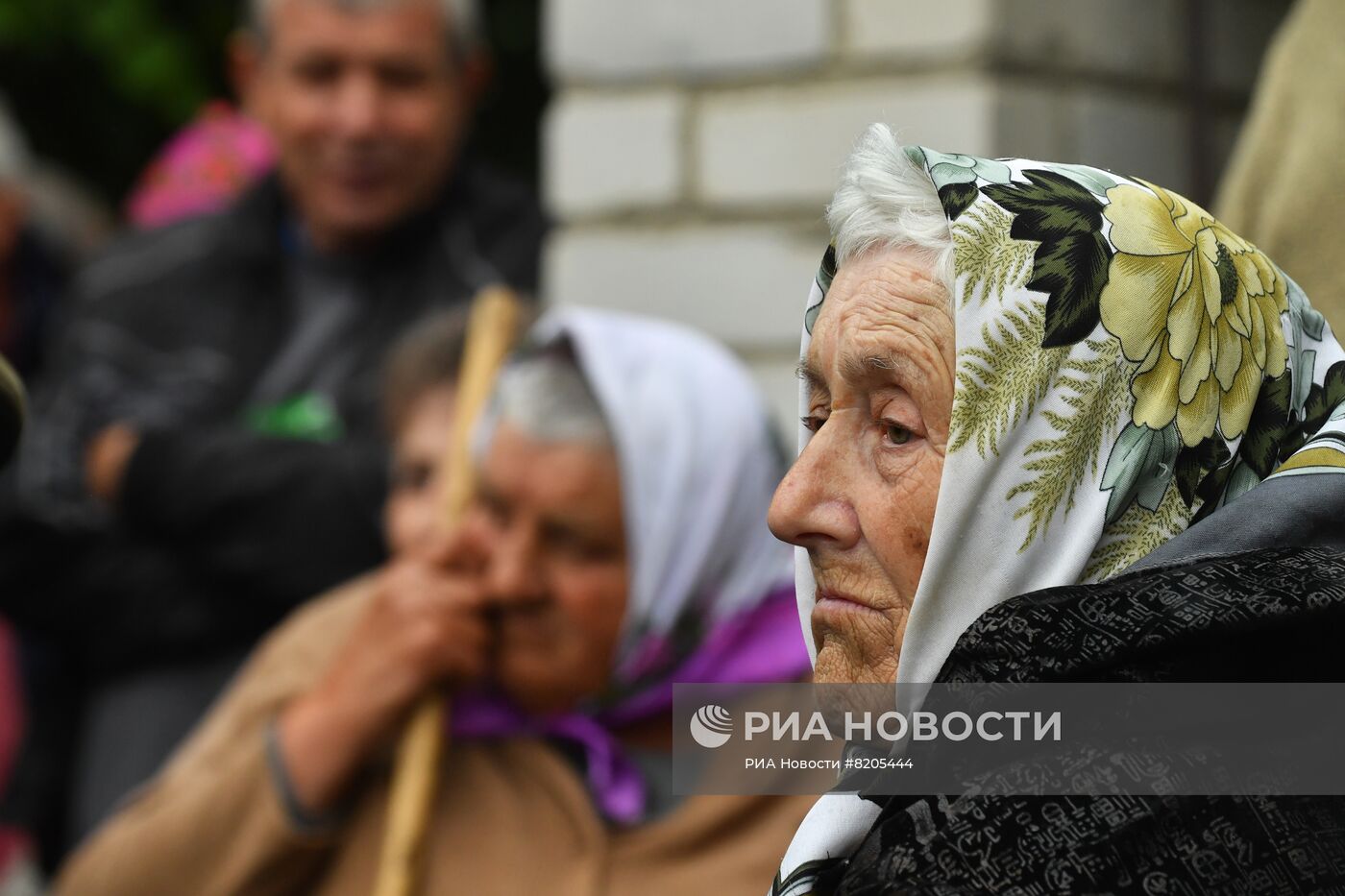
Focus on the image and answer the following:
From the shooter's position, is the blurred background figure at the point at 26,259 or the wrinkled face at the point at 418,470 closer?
the wrinkled face at the point at 418,470

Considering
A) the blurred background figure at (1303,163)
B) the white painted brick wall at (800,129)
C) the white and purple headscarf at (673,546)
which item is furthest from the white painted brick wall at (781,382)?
the blurred background figure at (1303,163)

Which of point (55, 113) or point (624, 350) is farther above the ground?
point (624, 350)

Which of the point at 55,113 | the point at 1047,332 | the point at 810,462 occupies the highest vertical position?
the point at 1047,332

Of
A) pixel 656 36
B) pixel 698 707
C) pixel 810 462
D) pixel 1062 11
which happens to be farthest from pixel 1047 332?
pixel 656 36

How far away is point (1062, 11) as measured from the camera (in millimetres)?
3617

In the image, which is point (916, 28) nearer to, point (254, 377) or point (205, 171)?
point (254, 377)

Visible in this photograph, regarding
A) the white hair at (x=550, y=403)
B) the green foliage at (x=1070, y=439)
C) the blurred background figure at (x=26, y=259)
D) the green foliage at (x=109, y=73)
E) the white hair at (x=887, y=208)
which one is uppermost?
the white hair at (x=887, y=208)

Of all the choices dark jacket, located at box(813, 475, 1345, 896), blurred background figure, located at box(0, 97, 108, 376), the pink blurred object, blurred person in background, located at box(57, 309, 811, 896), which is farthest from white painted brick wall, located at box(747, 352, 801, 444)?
dark jacket, located at box(813, 475, 1345, 896)

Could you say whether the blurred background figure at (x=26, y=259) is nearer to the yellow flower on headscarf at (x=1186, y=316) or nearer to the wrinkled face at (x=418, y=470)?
Result: the wrinkled face at (x=418, y=470)

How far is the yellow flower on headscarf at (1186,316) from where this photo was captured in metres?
1.63

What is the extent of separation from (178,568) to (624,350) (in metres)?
1.00

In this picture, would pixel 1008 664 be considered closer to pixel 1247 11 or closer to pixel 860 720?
pixel 860 720

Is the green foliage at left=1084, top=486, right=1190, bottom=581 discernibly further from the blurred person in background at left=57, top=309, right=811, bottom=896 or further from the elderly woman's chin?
the blurred person in background at left=57, top=309, right=811, bottom=896

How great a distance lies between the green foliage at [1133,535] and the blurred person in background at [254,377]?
1996 mm
